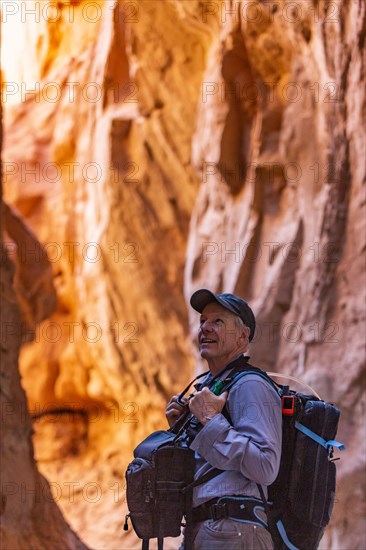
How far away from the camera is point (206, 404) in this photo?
228 cm

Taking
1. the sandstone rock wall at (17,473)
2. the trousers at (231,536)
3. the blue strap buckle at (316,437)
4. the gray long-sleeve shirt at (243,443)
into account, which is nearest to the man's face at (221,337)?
the gray long-sleeve shirt at (243,443)

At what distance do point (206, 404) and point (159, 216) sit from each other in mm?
8728

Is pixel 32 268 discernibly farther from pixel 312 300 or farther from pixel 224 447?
pixel 224 447

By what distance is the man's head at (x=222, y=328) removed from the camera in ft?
8.20

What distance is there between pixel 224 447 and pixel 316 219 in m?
4.54

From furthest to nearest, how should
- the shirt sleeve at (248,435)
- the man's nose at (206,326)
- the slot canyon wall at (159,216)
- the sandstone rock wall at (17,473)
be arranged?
1. the slot canyon wall at (159,216)
2. the sandstone rock wall at (17,473)
3. the man's nose at (206,326)
4. the shirt sleeve at (248,435)

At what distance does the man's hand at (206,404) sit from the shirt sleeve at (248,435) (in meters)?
0.03

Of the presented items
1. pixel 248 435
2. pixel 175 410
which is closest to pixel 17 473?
pixel 175 410

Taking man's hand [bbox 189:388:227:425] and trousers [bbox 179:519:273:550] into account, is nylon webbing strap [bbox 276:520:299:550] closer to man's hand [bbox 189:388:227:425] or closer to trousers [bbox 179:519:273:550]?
trousers [bbox 179:519:273:550]

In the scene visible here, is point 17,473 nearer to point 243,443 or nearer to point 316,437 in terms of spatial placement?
point 316,437

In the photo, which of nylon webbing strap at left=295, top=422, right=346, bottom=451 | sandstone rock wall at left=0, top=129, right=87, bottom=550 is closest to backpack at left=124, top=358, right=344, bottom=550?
nylon webbing strap at left=295, top=422, right=346, bottom=451

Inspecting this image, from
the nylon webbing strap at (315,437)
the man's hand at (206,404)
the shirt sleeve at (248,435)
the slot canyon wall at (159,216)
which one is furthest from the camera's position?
the slot canyon wall at (159,216)

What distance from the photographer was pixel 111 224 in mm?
11039

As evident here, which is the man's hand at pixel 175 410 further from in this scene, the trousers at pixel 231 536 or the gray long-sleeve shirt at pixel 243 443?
the trousers at pixel 231 536
